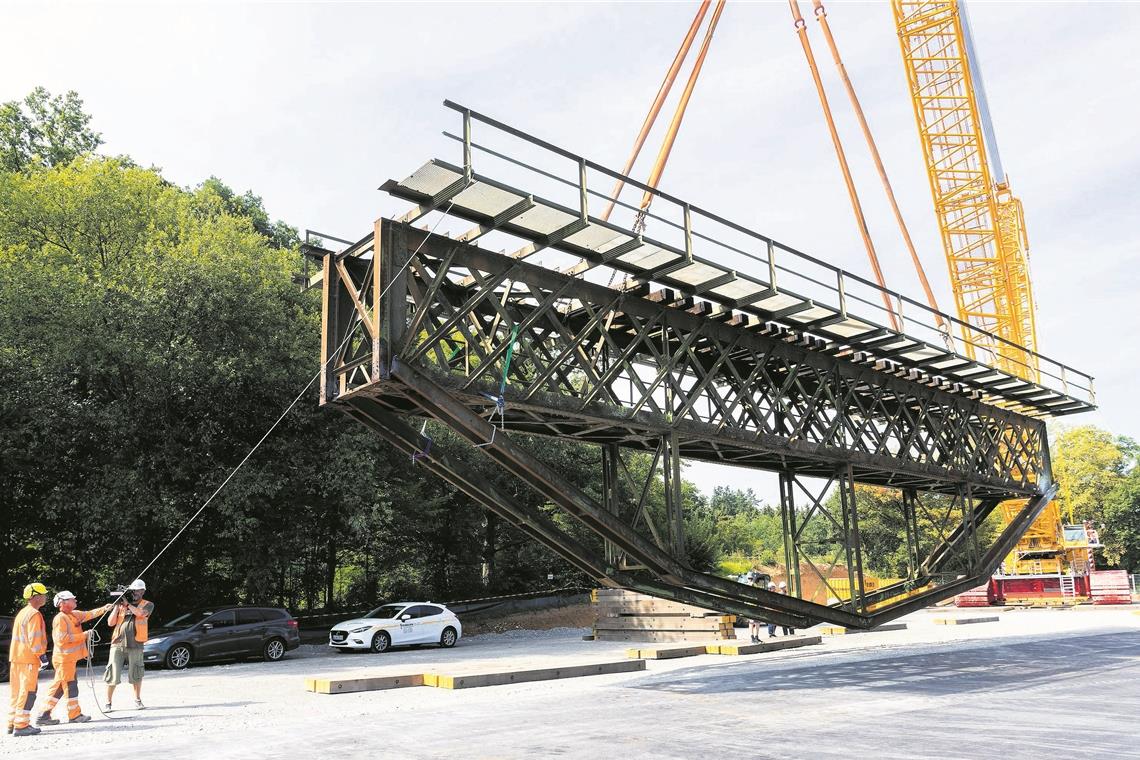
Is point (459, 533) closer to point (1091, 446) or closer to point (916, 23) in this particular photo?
point (916, 23)

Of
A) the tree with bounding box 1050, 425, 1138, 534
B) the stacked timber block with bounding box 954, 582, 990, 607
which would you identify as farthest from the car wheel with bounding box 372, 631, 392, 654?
the tree with bounding box 1050, 425, 1138, 534

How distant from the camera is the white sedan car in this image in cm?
2341

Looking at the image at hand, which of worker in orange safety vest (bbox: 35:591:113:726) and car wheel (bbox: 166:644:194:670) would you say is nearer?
worker in orange safety vest (bbox: 35:591:113:726)

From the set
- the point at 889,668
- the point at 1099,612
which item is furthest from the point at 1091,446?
the point at 889,668

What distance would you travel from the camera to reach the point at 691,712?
1069cm

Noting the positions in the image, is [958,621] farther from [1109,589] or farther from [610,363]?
[610,363]

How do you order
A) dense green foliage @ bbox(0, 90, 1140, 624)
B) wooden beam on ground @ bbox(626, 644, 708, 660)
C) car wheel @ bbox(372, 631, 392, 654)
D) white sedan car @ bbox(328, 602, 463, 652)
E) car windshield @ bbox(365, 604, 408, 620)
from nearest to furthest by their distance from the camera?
wooden beam on ground @ bbox(626, 644, 708, 660) < dense green foliage @ bbox(0, 90, 1140, 624) < white sedan car @ bbox(328, 602, 463, 652) < car wheel @ bbox(372, 631, 392, 654) < car windshield @ bbox(365, 604, 408, 620)

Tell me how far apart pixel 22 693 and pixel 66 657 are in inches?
33.5

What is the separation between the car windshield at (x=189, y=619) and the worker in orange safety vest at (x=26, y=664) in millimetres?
9967

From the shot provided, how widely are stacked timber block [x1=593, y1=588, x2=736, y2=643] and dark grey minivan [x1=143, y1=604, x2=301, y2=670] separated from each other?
899cm

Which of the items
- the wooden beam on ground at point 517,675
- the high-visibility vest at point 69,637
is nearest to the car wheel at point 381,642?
the wooden beam on ground at point 517,675

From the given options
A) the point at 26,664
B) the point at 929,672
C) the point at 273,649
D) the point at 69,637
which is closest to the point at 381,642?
the point at 273,649

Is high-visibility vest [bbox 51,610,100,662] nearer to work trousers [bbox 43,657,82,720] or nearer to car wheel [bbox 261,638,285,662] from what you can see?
work trousers [bbox 43,657,82,720]

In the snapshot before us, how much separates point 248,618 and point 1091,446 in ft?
223
